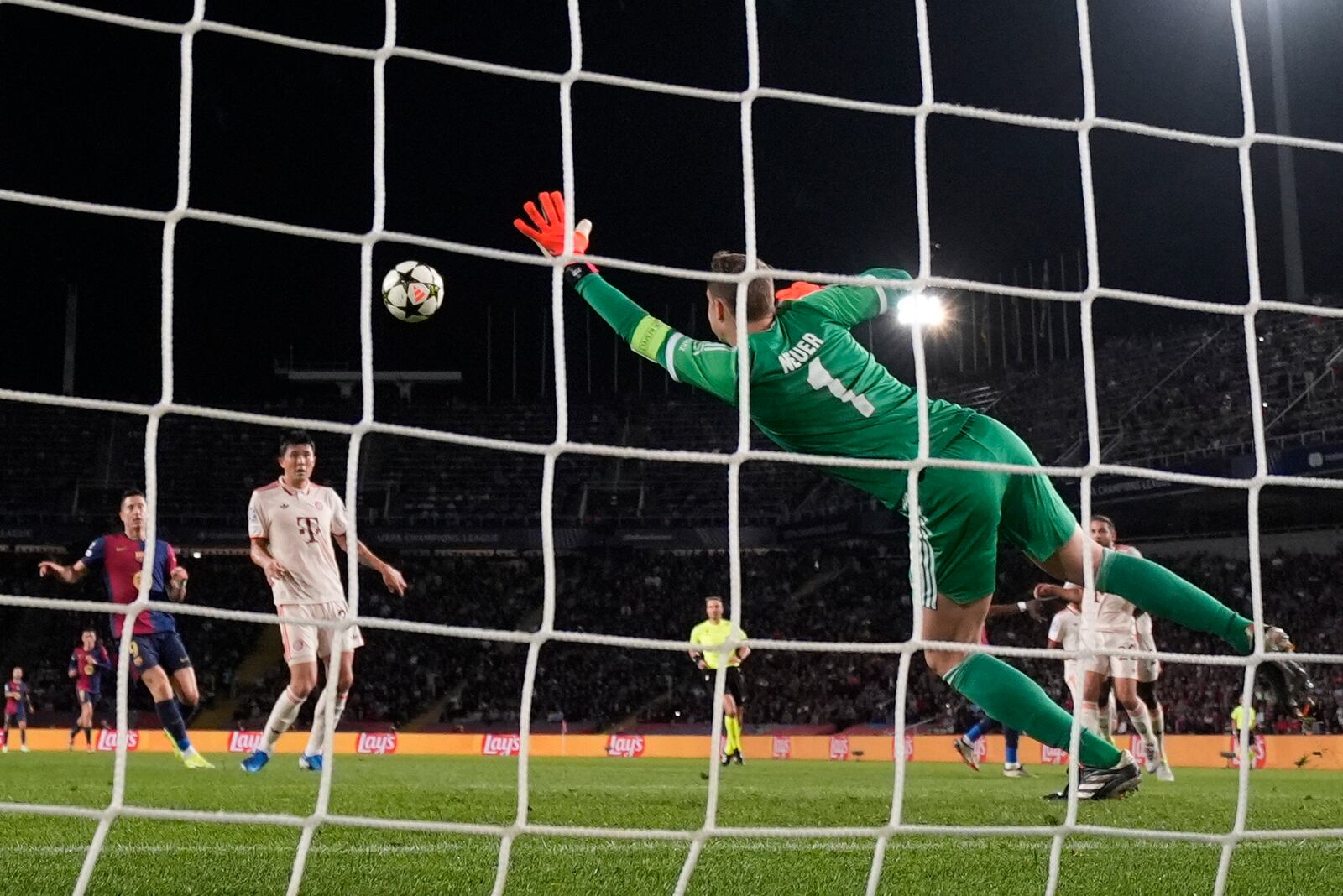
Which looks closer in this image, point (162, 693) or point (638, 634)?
point (162, 693)

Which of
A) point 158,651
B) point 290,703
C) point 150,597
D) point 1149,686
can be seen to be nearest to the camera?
point 290,703

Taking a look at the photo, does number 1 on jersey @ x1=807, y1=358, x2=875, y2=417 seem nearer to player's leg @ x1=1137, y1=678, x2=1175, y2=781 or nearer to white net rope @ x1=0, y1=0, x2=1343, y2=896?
white net rope @ x1=0, y1=0, x2=1343, y2=896

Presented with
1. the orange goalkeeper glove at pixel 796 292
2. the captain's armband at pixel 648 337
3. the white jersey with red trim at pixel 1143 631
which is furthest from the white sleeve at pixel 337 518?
the white jersey with red trim at pixel 1143 631

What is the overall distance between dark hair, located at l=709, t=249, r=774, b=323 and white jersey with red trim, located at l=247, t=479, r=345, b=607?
138 inches

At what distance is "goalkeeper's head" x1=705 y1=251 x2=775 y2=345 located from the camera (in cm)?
407

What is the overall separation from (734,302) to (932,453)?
0.75 m

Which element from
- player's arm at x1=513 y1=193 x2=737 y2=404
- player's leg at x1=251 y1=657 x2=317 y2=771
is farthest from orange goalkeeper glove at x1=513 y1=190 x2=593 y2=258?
player's leg at x1=251 y1=657 x2=317 y2=771

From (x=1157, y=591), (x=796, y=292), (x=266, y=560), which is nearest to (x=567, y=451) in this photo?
(x=796, y=292)

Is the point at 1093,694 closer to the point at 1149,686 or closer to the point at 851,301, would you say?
the point at 1149,686

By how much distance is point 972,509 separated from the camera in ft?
13.2

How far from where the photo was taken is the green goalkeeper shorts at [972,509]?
4.03m

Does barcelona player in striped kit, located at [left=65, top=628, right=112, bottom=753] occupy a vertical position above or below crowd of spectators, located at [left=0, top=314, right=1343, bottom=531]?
below

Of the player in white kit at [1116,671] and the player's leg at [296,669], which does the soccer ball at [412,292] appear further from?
the player in white kit at [1116,671]

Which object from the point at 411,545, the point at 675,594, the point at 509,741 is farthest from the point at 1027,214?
the point at 509,741
